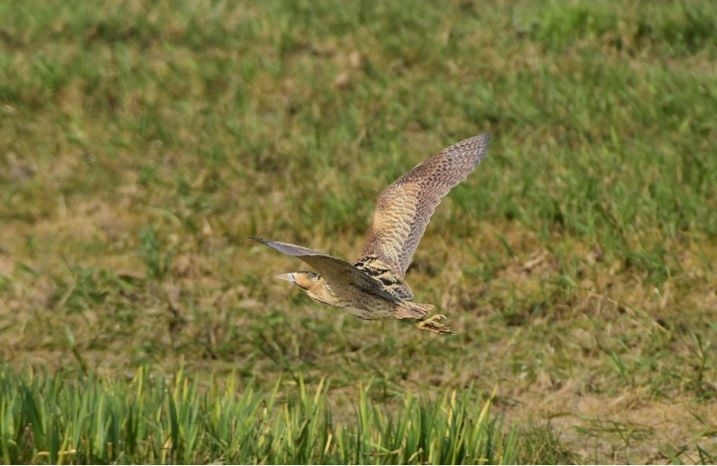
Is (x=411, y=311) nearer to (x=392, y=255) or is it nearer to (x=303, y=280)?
(x=303, y=280)

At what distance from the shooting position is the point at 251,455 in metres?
5.91

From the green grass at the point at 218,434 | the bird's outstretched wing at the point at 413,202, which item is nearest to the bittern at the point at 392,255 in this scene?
the bird's outstretched wing at the point at 413,202

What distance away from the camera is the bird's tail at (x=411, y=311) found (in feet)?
14.3

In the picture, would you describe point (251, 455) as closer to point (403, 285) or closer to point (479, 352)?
point (403, 285)

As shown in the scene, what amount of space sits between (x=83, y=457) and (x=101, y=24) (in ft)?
16.7

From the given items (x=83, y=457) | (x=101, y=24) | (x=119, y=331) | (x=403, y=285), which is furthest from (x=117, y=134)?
(x=403, y=285)

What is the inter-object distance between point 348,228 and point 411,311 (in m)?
4.24

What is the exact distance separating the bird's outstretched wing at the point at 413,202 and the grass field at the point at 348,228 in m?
0.88

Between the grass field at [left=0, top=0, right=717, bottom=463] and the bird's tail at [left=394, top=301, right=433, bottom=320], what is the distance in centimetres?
147

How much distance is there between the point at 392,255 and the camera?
4.95 meters

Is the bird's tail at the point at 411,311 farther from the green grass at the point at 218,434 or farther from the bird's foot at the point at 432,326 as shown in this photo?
the green grass at the point at 218,434

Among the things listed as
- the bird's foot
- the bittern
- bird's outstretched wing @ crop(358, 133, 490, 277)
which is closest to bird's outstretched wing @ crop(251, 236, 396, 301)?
the bittern

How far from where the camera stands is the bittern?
4.33 metres

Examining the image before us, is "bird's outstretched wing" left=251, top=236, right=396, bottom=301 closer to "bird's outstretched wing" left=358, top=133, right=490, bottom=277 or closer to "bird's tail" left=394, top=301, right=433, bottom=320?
"bird's tail" left=394, top=301, right=433, bottom=320
